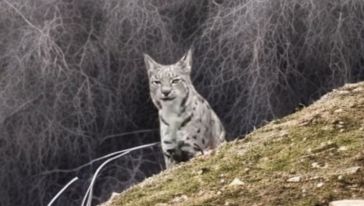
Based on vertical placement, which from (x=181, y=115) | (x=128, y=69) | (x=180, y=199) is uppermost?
(x=128, y=69)

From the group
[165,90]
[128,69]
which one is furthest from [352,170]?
[128,69]

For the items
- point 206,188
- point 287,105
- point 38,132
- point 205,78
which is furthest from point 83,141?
point 206,188

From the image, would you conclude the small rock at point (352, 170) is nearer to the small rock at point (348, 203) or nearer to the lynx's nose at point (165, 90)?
the small rock at point (348, 203)

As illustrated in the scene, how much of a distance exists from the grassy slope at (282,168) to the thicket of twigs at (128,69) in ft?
8.85

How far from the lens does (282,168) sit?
3.53m

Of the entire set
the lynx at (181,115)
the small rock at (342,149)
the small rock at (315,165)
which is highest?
the small rock at (342,149)

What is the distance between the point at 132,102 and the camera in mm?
7449

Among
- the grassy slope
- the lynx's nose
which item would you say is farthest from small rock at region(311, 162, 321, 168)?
the lynx's nose

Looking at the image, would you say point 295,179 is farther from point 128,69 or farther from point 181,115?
point 128,69

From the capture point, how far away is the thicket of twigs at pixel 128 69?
22.6 ft

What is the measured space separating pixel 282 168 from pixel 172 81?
9.47ft

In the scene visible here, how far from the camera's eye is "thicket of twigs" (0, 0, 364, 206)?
6.88 m

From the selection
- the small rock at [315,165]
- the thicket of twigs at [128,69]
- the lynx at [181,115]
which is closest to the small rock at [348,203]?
the small rock at [315,165]

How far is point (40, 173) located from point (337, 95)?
3.51 meters
